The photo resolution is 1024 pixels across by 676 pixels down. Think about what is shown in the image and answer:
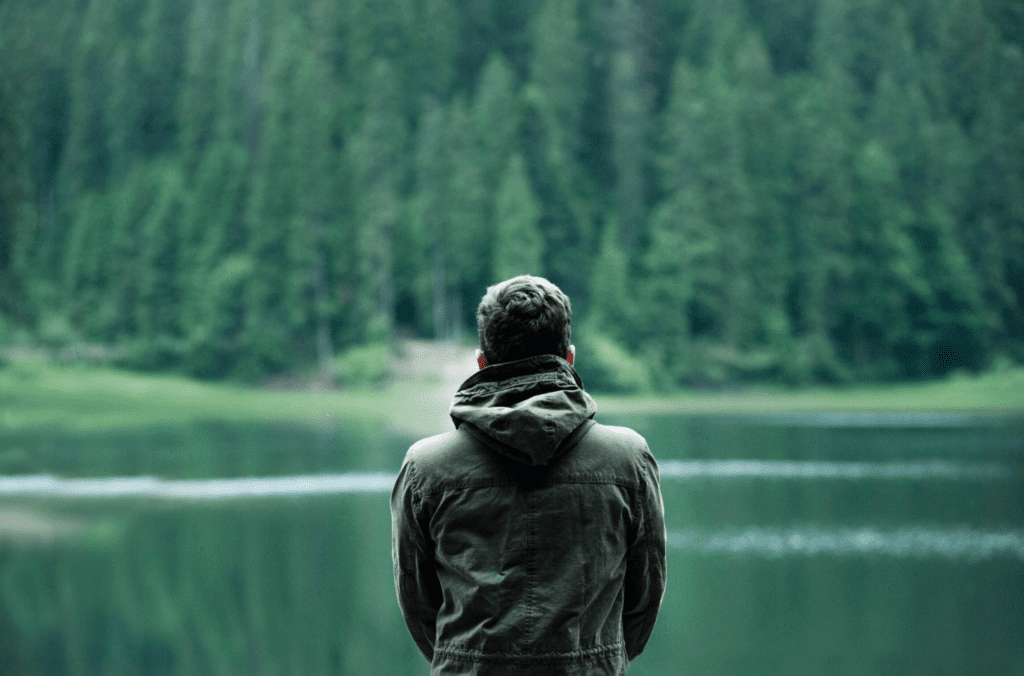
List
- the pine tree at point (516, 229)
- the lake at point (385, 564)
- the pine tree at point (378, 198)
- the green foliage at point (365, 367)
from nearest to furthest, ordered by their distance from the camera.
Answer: the lake at point (385, 564), the green foliage at point (365, 367), the pine tree at point (516, 229), the pine tree at point (378, 198)

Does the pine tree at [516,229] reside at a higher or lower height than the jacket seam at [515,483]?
higher

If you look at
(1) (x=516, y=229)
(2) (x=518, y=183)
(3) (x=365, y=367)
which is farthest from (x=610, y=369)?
(3) (x=365, y=367)

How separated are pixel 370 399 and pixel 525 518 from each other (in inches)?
1440

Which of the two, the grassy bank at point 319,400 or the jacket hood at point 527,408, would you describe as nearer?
the jacket hood at point 527,408

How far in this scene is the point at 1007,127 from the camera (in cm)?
4803

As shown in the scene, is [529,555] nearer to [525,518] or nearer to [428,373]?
[525,518]

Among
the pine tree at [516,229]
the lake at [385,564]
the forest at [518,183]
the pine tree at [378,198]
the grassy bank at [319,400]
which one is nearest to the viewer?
the lake at [385,564]

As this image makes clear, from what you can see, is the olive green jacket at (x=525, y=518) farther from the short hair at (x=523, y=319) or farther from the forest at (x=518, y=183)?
the forest at (x=518, y=183)

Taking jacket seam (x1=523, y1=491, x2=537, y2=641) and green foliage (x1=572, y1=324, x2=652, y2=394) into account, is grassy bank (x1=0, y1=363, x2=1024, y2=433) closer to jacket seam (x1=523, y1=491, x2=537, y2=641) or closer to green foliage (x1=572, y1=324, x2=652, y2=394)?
green foliage (x1=572, y1=324, x2=652, y2=394)

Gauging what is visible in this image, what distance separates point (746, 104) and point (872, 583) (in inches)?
1549

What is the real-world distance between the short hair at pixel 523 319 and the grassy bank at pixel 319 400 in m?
27.8

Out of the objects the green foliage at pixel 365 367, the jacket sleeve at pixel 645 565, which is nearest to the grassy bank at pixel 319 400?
the green foliage at pixel 365 367

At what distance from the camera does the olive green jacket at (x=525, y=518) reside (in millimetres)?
1805

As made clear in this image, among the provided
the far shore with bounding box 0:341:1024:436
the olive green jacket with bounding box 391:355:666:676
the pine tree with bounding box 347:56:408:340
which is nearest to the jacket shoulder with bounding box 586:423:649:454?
the olive green jacket with bounding box 391:355:666:676
